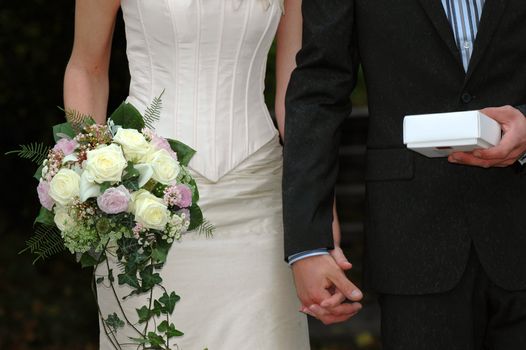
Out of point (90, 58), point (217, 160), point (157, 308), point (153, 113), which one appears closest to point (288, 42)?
point (217, 160)

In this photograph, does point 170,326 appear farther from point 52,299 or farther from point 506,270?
point 52,299

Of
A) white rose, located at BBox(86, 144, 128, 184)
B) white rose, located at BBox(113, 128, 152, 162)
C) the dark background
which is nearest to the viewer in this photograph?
white rose, located at BBox(86, 144, 128, 184)

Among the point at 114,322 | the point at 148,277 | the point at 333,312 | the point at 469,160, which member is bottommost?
the point at 114,322

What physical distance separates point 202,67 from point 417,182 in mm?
971

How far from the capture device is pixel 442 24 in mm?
3674

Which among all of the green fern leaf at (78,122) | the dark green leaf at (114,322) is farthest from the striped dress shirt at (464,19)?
the dark green leaf at (114,322)

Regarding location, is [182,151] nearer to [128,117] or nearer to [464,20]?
[128,117]

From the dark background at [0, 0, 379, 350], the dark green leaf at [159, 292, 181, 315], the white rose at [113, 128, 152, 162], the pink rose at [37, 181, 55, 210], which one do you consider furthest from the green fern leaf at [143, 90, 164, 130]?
the dark background at [0, 0, 379, 350]

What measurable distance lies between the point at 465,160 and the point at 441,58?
0.42 m

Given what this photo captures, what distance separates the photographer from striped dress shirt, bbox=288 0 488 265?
12.1ft

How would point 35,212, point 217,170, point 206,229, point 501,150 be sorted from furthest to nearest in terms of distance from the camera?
point 35,212 → point 217,170 → point 206,229 → point 501,150

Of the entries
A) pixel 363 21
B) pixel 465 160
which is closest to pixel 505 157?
pixel 465 160

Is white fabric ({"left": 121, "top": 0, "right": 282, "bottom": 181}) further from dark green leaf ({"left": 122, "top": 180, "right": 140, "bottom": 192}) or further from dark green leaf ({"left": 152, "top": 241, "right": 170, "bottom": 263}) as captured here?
dark green leaf ({"left": 122, "top": 180, "right": 140, "bottom": 192})

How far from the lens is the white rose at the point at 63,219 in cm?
366
